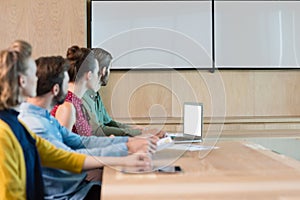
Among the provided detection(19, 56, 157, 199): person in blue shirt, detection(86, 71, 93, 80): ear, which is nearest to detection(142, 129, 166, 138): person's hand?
detection(86, 71, 93, 80): ear

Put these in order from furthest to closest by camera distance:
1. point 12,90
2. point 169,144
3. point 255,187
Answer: point 169,144, point 255,187, point 12,90

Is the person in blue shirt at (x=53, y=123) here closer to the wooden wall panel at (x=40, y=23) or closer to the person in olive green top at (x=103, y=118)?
the person in olive green top at (x=103, y=118)

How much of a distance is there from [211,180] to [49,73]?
0.69m

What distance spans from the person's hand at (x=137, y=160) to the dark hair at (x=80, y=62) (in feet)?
2.38

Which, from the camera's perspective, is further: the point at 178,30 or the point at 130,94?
the point at 178,30

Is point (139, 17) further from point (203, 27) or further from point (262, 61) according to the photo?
point (262, 61)

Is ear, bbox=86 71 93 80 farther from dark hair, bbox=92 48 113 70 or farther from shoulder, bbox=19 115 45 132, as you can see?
shoulder, bbox=19 115 45 132

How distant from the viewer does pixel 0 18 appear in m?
3.40

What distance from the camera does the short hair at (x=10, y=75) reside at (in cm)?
133

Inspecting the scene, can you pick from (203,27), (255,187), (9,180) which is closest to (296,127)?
(203,27)

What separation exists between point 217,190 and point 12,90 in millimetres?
687

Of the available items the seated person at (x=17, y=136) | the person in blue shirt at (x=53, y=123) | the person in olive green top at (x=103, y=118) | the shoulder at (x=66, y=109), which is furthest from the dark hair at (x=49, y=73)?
the person in olive green top at (x=103, y=118)

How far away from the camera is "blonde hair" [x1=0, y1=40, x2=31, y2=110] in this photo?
133 centimetres

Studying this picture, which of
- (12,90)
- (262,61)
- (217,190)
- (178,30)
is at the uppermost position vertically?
(178,30)
